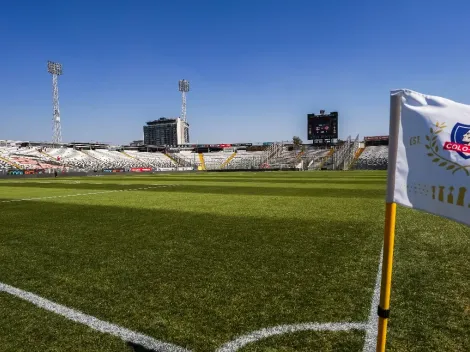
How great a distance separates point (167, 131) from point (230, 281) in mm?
194359

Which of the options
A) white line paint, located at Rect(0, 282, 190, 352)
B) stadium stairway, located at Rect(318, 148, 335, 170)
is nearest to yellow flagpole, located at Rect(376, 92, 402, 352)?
white line paint, located at Rect(0, 282, 190, 352)

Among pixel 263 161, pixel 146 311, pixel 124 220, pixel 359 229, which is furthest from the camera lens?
pixel 263 161

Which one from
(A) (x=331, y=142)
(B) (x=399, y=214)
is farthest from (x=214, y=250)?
(A) (x=331, y=142)

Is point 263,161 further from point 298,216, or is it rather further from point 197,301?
point 197,301

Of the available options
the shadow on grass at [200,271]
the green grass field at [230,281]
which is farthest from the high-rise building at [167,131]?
the green grass field at [230,281]

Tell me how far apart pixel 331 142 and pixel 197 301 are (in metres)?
76.2

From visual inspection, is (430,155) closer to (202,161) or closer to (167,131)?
(202,161)

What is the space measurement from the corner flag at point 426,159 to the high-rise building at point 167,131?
183682mm

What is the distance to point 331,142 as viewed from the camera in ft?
249

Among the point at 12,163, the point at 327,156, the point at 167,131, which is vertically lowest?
the point at 12,163

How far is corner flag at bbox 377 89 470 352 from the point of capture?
1.79 m

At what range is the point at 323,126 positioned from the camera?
7088 centimetres

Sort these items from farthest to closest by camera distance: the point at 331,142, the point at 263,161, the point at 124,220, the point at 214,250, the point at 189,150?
1. the point at 189,150
2. the point at 263,161
3. the point at 331,142
4. the point at 124,220
5. the point at 214,250

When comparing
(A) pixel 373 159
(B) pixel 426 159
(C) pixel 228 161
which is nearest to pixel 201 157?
(C) pixel 228 161
